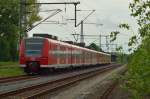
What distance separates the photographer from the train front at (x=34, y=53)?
42188 mm

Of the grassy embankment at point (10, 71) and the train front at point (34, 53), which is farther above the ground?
the train front at point (34, 53)

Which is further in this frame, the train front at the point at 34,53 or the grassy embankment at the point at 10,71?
the grassy embankment at the point at 10,71

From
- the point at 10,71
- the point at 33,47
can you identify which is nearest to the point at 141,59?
the point at 33,47

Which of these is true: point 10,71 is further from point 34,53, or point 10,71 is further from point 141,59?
point 141,59

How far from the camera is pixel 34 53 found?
140ft

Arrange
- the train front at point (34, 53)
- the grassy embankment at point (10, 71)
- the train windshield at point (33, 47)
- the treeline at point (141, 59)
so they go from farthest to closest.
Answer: the grassy embankment at point (10, 71) → the train windshield at point (33, 47) → the train front at point (34, 53) → the treeline at point (141, 59)

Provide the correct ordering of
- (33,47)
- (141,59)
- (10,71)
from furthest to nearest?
(10,71)
(33,47)
(141,59)

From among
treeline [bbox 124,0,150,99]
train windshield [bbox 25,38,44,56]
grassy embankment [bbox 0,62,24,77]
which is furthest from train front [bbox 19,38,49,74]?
treeline [bbox 124,0,150,99]

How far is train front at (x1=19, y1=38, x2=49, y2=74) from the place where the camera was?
42.2 m

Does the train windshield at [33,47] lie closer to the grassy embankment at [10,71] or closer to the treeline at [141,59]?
the grassy embankment at [10,71]

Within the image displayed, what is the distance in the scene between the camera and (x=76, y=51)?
2327 inches

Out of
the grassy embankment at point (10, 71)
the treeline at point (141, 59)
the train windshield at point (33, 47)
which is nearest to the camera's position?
the treeline at point (141, 59)

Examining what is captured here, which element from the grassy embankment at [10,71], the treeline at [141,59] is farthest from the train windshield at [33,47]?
the treeline at [141,59]

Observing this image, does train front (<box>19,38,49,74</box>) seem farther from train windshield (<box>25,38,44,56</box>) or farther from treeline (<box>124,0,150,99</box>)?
treeline (<box>124,0,150,99</box>)
